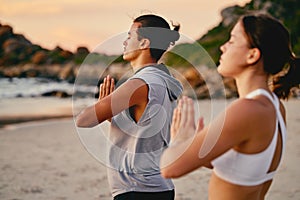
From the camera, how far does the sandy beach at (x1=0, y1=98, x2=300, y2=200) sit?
7082mm

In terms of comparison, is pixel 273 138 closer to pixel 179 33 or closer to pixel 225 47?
pixel 225 47

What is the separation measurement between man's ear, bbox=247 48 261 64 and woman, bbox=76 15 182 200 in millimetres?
673

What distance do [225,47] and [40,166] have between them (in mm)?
7585

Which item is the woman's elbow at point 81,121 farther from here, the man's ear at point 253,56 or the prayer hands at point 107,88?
the man's ear at point 253,56

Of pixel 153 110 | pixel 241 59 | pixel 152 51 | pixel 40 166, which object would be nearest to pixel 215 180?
pixel 241 59

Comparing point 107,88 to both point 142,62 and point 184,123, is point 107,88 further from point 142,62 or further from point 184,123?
point 184,123

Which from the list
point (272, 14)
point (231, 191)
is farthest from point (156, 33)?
point (272, 14)

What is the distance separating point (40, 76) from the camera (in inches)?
2422

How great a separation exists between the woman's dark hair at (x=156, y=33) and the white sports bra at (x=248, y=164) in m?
0.92

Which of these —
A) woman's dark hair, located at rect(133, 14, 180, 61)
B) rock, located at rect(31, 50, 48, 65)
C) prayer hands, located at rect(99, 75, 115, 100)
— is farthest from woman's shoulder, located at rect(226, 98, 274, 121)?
rock, located at rect(31, 50, 48, 65)

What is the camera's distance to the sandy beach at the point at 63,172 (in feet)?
23.2

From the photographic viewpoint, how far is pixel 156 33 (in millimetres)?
2662

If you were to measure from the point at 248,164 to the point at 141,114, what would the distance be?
83 centimetres

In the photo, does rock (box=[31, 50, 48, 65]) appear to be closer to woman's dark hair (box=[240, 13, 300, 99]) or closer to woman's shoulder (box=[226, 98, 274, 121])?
woman's dark hair (box=[240, 13, 300, 99])
